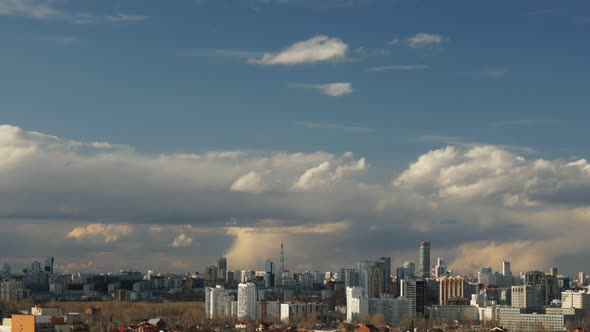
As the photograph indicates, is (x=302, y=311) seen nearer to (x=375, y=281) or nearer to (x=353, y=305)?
(x=353, y=305)

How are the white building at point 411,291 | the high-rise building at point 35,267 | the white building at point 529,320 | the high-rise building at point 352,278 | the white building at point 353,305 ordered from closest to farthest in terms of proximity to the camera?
1. the white building at point 529,320
2. the white building at point 353,305
3. the white building at point 411,291
4. the high-rise building at point 352,278
5. the high-rise building at point 35,267

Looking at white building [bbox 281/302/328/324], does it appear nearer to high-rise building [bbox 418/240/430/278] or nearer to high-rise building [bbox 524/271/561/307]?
high-rise building [bbox 524/271/561/307]

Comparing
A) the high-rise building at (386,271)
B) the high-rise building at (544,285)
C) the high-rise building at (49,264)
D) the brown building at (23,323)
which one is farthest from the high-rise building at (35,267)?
the brown building at (23,323)

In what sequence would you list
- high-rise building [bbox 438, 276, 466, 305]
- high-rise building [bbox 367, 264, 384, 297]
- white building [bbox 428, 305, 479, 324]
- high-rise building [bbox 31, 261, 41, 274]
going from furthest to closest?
high-rise building [bbox 31, 261, 41, 274] < high-rise building [bbox 367, 264, 384, 297] < high-rise building [bbox 438, 276, 466, 305] < white building [bbox 428, 305, 479, 324]

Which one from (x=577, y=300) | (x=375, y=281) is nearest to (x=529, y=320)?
(x=577, y=300)

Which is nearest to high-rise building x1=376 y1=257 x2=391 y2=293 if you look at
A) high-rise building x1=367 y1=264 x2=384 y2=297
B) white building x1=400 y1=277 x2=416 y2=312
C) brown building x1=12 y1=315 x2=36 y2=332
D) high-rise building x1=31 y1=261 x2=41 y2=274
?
high-rise building x1=367 y1=264 x2=384 y2=297

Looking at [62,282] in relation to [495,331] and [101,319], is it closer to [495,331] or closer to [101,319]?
[101,319]

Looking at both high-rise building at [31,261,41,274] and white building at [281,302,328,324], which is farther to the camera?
high-rise building at [31,261,41,274]

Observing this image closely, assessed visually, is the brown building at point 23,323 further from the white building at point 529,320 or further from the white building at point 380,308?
the white building at point 380,308

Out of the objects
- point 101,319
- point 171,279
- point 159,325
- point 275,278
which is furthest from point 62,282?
point 159,325
